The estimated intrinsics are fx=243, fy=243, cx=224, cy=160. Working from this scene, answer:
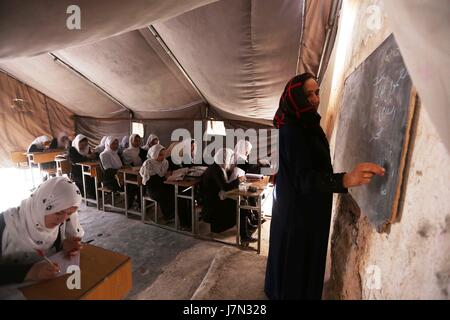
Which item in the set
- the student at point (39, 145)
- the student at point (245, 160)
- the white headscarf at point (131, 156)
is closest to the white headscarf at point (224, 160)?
the student at point (245, 160)

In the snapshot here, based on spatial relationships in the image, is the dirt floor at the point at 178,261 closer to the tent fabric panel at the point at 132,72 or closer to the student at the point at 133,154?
the student at the point at 133,154

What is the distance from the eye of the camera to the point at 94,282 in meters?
0.97

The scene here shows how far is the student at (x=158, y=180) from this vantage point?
3871 mm

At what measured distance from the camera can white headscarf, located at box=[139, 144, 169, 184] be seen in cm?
385

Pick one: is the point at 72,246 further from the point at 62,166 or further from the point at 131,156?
the point at 62,166

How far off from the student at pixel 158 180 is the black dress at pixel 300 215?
2775 millimetres

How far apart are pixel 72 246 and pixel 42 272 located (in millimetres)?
268

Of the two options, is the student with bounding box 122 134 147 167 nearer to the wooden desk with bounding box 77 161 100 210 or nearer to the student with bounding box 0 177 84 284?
the wooden desk with bounding box 77 161 100 210

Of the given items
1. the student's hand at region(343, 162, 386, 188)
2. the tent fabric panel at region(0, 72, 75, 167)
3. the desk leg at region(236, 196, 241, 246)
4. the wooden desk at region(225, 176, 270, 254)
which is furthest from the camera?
the tent fabric panel at region(0, 72, 75, 167)

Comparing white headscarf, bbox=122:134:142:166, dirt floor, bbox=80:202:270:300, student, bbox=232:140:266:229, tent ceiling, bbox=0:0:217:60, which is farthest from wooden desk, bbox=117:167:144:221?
tent ceiling, bbox=0:0:217:60

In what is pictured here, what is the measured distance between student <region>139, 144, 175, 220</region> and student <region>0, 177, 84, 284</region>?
98.2 inches

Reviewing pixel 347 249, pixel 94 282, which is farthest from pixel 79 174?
pixel 347 249
